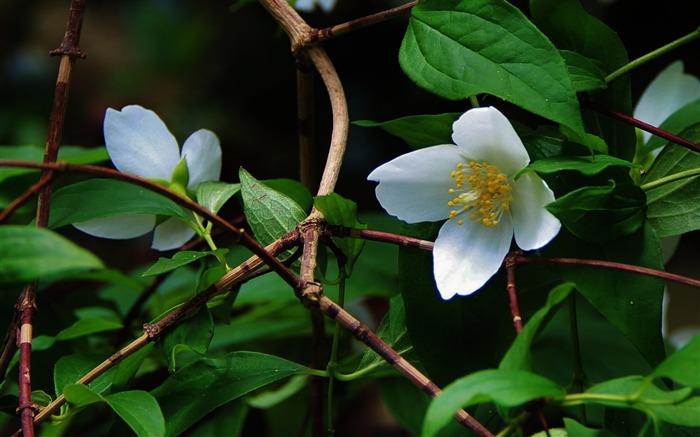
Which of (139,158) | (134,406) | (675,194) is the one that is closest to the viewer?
(134,406)

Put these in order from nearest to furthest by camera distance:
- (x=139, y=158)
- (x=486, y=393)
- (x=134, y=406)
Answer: (x=486, y=393) < (x=134, y=406) < (x=139, y=158)

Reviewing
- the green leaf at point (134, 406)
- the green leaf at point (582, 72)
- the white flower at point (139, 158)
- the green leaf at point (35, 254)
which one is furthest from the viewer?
the white flower at point (139, 158)

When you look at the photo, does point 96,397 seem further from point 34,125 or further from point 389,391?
point 34,125

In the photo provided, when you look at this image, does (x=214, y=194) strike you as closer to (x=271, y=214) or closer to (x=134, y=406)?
(x=271, y=214)

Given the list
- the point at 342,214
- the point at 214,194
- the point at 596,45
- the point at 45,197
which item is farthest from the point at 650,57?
the point at 45,197

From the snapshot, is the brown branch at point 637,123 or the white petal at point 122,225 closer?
the brown branch at point 637,123

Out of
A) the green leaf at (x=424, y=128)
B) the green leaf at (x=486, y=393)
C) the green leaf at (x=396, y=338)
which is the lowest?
the green leaf at (x=486, y=393)

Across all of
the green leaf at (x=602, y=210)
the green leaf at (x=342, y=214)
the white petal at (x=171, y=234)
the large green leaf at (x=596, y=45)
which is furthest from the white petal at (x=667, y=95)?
the white petal at (x=171, y=234)

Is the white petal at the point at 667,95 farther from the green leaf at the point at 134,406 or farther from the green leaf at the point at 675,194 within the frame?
the green leaf at the point at 134,406

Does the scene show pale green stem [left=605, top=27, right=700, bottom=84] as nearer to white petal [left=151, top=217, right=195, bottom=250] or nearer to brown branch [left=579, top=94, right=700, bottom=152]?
brown branch [left=579, top=94, right=700, bottom=152]
